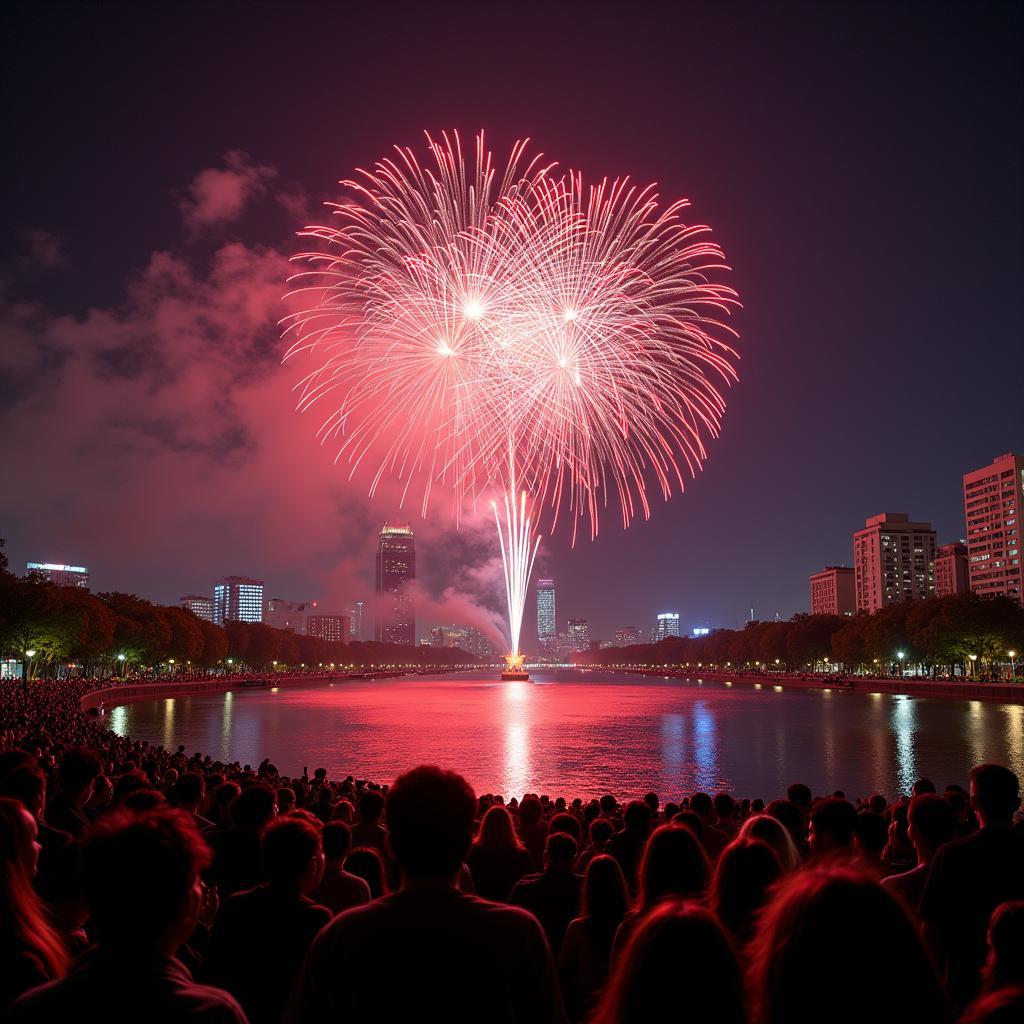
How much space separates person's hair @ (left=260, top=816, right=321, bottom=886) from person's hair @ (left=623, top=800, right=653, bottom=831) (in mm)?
4655

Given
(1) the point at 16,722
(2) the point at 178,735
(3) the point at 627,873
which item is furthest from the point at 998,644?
→ (3) the point at 627,873

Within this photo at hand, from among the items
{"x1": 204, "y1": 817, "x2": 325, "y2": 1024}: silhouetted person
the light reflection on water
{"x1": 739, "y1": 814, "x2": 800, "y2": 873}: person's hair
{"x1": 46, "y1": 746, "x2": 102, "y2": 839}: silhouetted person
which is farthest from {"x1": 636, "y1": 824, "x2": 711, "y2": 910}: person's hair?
the light reflection on water

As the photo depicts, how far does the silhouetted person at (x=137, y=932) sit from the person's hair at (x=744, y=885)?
8.07 ft

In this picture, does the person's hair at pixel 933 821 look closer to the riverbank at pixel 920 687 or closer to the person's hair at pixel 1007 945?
the person's hair at pixel 1007 945

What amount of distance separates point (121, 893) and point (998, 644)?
408 feet

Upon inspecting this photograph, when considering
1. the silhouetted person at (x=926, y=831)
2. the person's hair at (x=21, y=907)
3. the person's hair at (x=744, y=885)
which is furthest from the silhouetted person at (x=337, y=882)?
the silhouetted person at (x=926, y=831)

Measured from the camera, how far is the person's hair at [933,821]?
6.12 m

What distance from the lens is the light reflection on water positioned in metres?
35.8

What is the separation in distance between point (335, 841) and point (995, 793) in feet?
15.4

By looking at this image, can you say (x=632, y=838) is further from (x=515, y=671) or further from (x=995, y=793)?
(x=515, y=671)

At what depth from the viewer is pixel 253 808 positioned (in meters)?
7.05

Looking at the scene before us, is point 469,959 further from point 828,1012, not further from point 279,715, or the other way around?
point 279,715

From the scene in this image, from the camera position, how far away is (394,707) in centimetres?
8112

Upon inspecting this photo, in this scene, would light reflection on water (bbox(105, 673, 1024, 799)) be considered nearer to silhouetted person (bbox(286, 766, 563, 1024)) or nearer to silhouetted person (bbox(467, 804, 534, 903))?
silhouetted person (bbox(467, 804, 534, 903))
